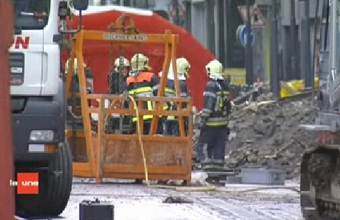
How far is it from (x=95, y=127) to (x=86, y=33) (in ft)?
4.71

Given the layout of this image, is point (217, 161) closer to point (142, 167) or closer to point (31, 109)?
point (142, 167)

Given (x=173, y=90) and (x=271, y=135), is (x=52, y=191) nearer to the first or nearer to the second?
(x=173, y=90)

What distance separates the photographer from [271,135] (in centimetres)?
2625

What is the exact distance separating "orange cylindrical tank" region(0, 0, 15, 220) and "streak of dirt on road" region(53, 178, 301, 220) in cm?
807

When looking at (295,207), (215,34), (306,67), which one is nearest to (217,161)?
(295,207)

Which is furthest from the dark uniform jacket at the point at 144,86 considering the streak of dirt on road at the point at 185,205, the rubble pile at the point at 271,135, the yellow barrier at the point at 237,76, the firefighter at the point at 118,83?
the yellow barrier at the point at 237,76

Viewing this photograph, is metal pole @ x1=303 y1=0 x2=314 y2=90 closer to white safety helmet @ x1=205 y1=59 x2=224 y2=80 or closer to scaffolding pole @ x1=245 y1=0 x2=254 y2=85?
scaffolding pole @ x1=245 y1=0 x2=254 y2=85

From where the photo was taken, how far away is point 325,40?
14820mm

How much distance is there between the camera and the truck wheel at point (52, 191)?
14.0 metres

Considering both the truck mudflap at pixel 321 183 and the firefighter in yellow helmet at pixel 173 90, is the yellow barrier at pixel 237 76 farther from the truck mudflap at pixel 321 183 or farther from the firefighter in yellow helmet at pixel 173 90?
the truck mudflap at pixel 321 183

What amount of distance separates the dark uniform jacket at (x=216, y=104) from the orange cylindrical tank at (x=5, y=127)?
1430cm

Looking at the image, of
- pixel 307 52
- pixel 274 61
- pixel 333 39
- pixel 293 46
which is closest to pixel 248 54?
pixel 274 61

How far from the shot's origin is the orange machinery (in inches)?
770

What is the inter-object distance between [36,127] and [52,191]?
1.30 m
